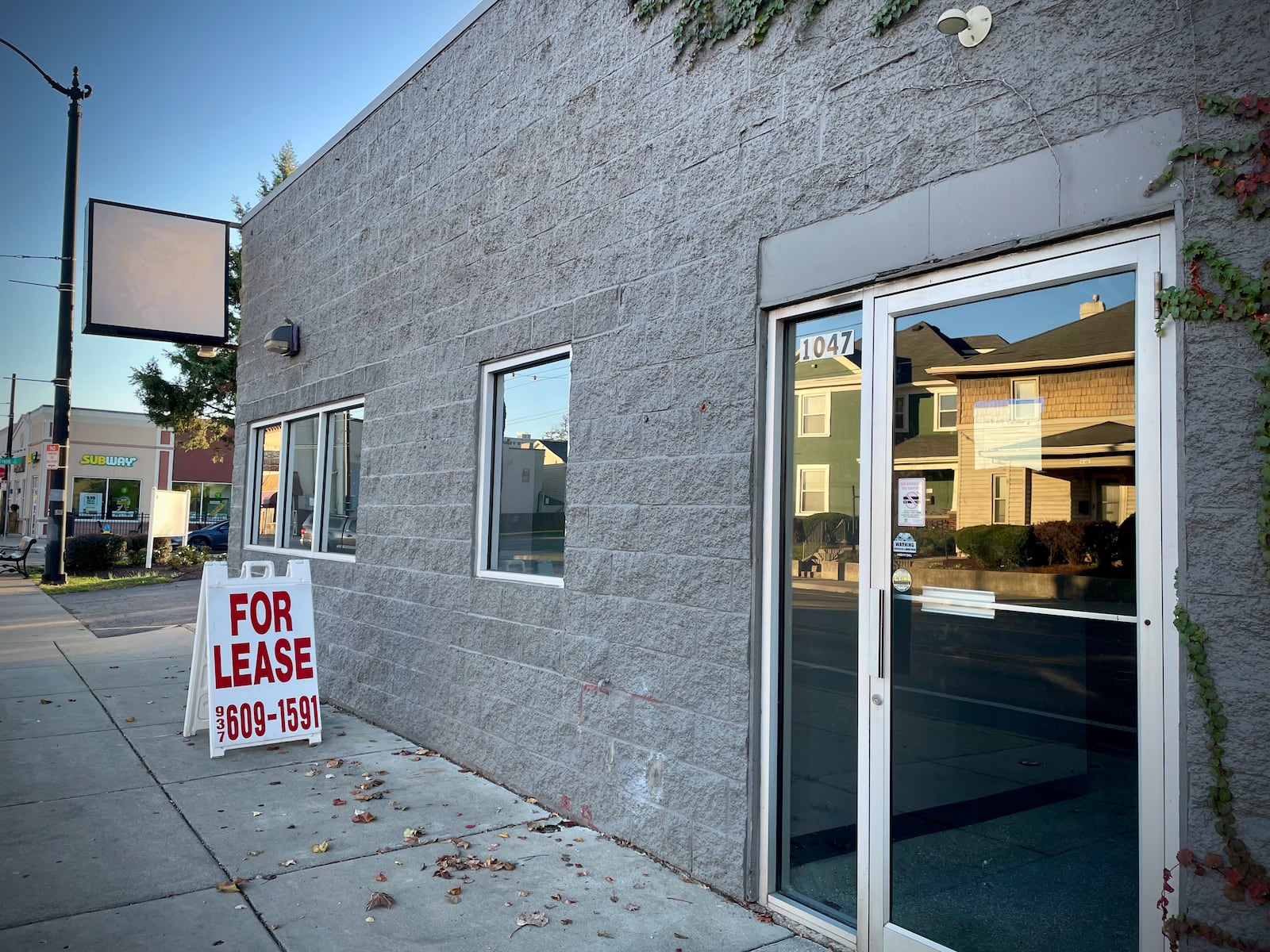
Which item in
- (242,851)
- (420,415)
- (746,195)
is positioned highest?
(746,195)

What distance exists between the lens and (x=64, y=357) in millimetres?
18109

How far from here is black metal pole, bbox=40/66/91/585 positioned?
1812 centimetres

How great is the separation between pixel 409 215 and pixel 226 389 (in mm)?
20487

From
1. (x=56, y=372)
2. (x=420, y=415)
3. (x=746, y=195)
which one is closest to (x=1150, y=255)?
(x=746, y=195)

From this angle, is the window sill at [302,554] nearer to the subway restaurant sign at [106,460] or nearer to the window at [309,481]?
the window at [309,481]

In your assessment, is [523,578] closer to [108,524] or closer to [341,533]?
[341,533]

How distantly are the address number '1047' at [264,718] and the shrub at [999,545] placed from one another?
500cm

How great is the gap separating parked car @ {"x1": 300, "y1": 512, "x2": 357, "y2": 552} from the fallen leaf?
4638mm

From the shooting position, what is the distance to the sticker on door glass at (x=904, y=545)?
11.9ft

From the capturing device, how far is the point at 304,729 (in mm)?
6754

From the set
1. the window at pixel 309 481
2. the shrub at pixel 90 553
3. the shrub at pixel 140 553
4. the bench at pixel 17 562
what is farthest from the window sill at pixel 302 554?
the bench at pixel 17 562

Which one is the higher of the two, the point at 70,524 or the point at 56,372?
the point at 56,372

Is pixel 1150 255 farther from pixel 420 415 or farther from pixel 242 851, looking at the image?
pixel 420 415

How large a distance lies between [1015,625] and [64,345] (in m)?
19.3
